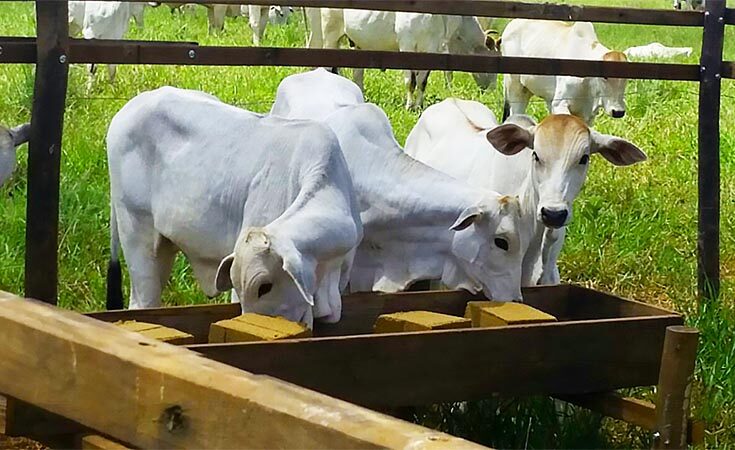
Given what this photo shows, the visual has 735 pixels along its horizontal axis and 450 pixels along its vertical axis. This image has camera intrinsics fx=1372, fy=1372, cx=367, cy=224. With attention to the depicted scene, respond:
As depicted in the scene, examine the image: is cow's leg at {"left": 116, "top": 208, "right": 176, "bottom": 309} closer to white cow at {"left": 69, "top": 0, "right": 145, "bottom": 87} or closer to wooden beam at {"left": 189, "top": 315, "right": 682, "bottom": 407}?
wooden beam at {"left": 189, "top": 315, "right": 682, "bottom": 407}

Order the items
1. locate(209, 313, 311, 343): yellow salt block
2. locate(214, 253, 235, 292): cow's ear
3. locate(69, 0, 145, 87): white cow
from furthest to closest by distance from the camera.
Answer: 1. locate(69, 0, 145, 87): white cow
2. locate(214, 253, 235, 292): cow's ear
3. locate(209, 313, 311, 343): yellow salt block

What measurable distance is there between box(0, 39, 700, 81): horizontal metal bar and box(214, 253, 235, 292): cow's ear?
807mm

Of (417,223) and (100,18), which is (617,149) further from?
(100,18)

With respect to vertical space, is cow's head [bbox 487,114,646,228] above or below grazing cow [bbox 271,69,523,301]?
above

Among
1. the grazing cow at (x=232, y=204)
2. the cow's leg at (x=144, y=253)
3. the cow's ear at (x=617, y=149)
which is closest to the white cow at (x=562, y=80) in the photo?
the cow's ear at (x=617, y=149)

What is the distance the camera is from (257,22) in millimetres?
18469

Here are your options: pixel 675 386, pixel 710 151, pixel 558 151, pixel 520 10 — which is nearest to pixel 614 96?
pixel 710 151

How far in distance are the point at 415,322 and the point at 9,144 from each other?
7.22 feet

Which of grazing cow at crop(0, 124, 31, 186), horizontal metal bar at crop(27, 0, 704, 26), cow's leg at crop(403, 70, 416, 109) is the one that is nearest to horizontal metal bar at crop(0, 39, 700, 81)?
A: horizontal metal bar at crop(27, 0, 704, 26)

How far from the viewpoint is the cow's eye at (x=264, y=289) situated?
14.6 feet

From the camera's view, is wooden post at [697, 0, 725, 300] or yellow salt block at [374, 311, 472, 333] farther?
wooden post at [697, 0, 725, 300]

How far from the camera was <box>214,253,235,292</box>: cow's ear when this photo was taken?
15.0 feet

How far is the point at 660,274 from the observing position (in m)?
7.38

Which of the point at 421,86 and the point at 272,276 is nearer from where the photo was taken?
the point at 272,276
